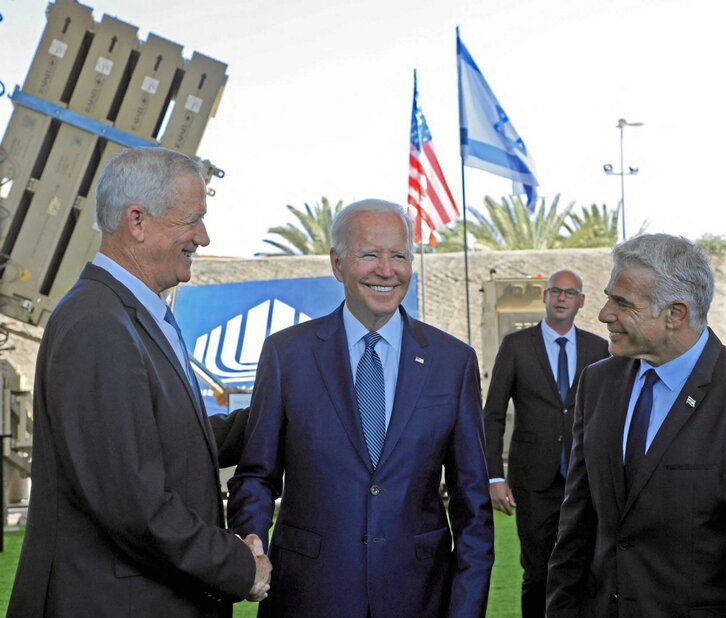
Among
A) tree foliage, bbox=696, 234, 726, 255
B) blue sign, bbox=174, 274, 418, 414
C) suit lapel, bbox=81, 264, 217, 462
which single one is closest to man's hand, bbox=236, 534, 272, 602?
suit lapel, bbox=81, 264, 217, 462

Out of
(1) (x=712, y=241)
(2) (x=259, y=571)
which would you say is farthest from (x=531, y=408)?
(1) (x=712, y=241)

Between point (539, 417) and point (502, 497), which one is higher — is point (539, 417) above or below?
above

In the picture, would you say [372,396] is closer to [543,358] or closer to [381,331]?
[381,331]

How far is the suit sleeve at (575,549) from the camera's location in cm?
308

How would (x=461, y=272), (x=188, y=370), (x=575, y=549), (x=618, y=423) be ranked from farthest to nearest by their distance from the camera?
(x=461, y=272)
(x=575, y=549)
(x=618, y=423)
(x=188, y=370)

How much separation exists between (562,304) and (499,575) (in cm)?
242

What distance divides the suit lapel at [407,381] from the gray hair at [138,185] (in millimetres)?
785

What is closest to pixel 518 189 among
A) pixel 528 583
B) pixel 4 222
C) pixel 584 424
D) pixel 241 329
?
pixel 241 329

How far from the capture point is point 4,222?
9.19 meters

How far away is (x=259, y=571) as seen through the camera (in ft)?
8.11

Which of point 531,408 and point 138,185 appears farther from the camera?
point 531,408

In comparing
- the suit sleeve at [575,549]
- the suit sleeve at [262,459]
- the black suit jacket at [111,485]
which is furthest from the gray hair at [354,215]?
the suit sleeve at [575,549]

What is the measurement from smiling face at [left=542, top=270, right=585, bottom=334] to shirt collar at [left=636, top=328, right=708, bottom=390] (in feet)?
10.0

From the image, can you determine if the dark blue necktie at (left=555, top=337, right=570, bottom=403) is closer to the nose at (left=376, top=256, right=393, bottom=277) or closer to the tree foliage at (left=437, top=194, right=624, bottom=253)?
the nose at (left=376, top=256, right=393, bottom=277)
